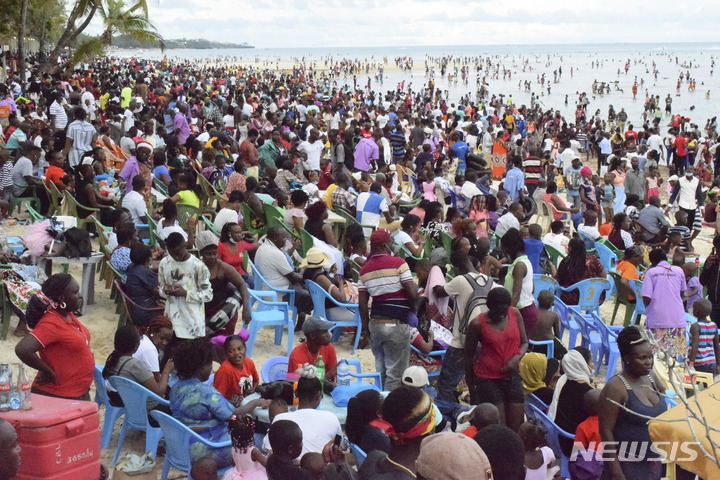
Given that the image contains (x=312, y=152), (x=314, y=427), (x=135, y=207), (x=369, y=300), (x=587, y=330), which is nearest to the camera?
(x=314, y=427)

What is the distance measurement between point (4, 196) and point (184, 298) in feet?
16.0

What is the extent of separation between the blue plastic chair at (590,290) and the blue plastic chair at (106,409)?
4414 mm

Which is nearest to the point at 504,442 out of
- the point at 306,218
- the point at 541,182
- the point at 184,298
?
the point at 184,298

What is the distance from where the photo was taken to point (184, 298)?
5.77 m

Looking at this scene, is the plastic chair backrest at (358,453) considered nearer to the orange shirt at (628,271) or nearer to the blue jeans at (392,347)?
the blue jeans at (392,347)

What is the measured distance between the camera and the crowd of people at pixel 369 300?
4.08 meters

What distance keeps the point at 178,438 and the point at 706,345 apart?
449 centimetres

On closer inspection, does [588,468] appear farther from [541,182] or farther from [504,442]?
[541,182]

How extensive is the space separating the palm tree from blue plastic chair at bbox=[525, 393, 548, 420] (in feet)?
67.5

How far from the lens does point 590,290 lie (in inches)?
303

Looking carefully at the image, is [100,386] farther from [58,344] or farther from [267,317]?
[267,317]

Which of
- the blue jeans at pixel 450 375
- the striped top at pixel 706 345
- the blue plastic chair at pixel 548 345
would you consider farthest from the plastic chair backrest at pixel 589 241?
the blue jeans at pixel 450 375

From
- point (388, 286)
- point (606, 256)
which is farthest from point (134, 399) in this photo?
point (606, 256)

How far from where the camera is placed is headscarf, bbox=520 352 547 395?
5395 millimetres
